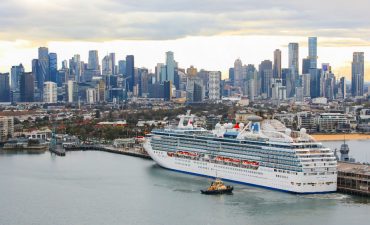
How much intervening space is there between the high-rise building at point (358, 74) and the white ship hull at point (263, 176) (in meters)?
82.5

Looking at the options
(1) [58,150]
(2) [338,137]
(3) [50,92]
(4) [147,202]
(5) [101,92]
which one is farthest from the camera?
(5) [101,92]

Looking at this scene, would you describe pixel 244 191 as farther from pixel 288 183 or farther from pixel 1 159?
pixel 1 159

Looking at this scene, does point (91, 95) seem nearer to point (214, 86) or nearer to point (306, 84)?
point (214, 86)

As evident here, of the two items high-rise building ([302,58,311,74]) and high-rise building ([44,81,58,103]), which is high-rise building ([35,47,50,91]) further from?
high-rise building ([302,58,311,74])

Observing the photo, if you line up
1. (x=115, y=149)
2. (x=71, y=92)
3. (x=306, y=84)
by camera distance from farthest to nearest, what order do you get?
(x=306, y=84) < (x=71, y=92) < (x=115, y=149)

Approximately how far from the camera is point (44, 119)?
2109 inches

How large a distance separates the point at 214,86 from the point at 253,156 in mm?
70801

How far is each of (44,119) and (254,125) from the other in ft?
106

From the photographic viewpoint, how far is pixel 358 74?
104 metres

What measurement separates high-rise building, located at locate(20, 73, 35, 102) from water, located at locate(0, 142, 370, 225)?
62449mm

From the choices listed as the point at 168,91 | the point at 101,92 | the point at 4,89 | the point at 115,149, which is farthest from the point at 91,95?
the point at 115,149

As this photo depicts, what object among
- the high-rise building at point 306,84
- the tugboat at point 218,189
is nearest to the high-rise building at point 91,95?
the high-rise building at point 306,84

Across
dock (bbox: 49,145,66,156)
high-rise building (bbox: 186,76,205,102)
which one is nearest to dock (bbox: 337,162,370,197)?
dock (bbox: 49,145,66,156)

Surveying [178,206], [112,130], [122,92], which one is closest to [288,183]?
[178,206]
